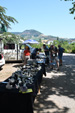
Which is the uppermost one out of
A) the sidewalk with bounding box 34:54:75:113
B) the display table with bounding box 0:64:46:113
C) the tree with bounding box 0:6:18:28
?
the tree with bounding box 0:6:18:28

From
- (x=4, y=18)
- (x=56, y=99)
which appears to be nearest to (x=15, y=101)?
(x=56, y=99)

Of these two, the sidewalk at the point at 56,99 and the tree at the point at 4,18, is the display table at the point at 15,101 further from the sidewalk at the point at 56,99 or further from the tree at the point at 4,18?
the tree at the point at 4,18

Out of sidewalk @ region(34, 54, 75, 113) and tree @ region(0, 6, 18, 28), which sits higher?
tree @ region(0, 6, 18, 28)

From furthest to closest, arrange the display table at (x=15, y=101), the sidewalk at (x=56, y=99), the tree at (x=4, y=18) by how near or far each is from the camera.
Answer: the tree at (x=4, y=18)
the sidewalk at (x=56, y=99)
the display table at (x=15, y=101)

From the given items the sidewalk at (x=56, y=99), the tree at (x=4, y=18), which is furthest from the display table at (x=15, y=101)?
the tree at (x=4, y=18)

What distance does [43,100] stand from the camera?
14.2ft

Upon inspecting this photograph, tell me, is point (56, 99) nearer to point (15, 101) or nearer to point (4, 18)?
point (15, 101)

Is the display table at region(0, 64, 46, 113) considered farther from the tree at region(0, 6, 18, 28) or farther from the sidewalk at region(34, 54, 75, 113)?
the tree at region(0, 6, 18, 28)

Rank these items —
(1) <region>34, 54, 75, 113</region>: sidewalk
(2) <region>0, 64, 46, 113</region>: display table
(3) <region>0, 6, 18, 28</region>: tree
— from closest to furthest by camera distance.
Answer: (2) <region>0, 64, 46, 113</region>: display table
(1) <region>34, 54, 75, 113</region>: sidewalk
(3) <region>0, 6, 18, 28</region>: tree

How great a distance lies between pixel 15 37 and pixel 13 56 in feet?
7.10

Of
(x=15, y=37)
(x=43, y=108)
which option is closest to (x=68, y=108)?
(x=43, y=108)

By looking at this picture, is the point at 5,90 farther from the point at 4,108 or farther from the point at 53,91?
the point at 53,91

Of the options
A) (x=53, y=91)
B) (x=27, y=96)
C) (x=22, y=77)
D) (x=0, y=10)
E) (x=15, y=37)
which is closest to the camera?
(x=27, y=96)

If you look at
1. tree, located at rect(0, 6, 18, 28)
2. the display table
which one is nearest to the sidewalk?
the display table
